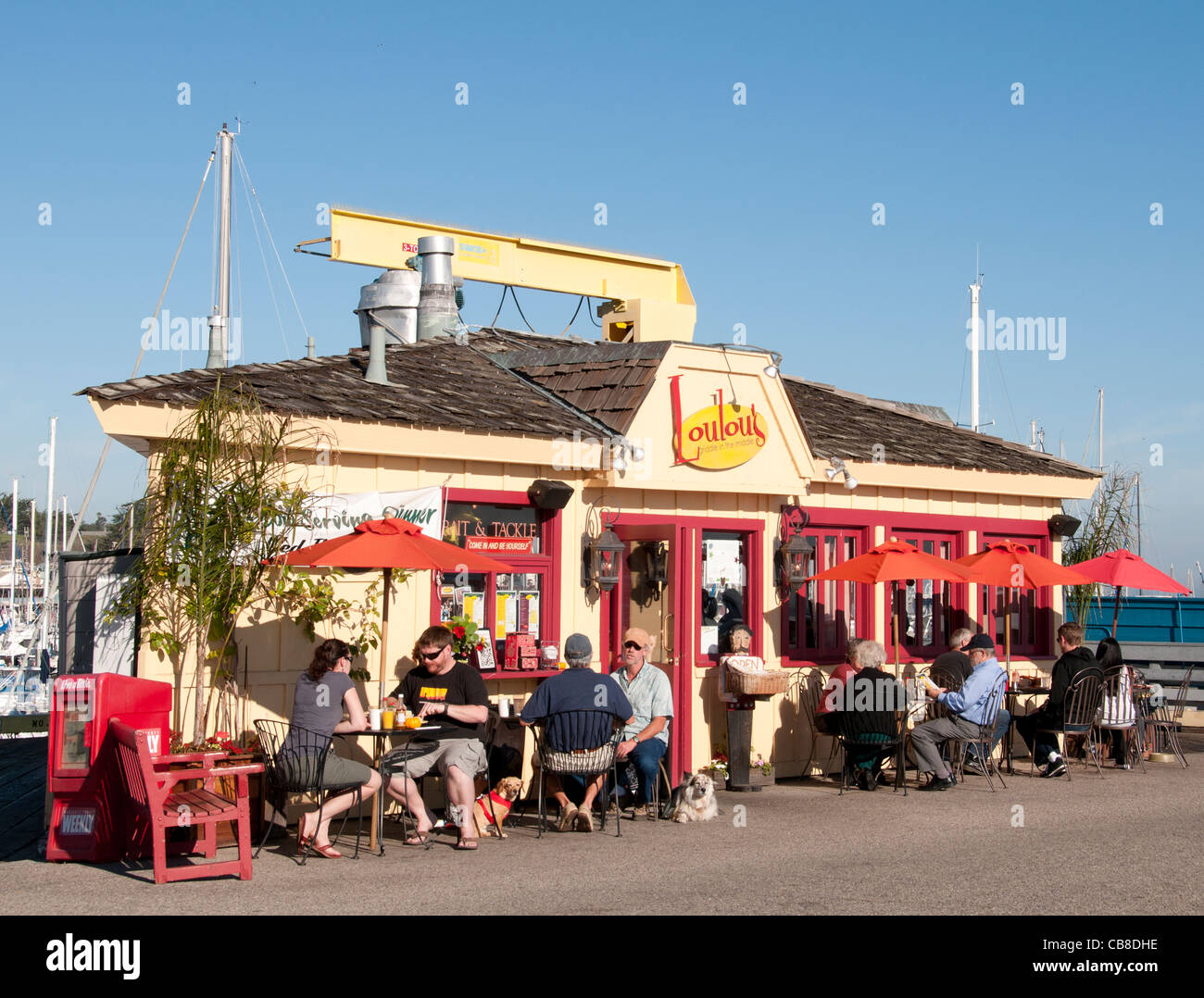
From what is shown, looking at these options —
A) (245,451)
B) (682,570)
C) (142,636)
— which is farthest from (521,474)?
(142,636)

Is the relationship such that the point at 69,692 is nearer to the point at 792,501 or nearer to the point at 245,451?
the point at 245,451

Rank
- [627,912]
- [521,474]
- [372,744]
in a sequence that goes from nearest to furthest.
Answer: [627,912]
[372,744]
[521,474]

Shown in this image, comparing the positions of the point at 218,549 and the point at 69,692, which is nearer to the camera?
the point at 69,692

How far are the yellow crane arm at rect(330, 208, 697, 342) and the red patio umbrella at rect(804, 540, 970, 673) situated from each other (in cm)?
467

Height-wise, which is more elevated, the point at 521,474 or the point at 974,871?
the point at 521,474

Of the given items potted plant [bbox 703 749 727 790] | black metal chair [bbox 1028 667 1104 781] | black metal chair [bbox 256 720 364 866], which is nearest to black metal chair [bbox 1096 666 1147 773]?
black metal chair [bbox 1028 667 1104 781]

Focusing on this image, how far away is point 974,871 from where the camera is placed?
28.1 feet

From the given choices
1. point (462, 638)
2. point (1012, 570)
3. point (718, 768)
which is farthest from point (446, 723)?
point (1012, 570)

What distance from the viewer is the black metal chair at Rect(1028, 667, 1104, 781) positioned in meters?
13.3

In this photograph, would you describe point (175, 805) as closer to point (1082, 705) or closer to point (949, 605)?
point (1082, 705)

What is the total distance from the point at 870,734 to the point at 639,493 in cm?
305

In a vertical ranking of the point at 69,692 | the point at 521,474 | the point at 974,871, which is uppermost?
the point at 521,474
